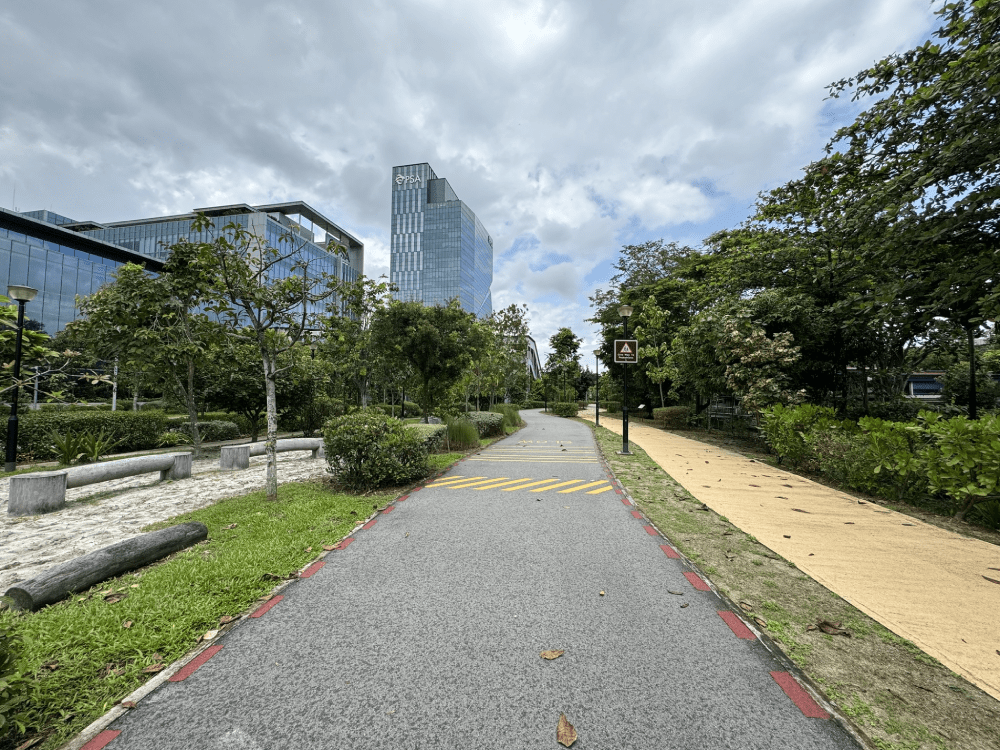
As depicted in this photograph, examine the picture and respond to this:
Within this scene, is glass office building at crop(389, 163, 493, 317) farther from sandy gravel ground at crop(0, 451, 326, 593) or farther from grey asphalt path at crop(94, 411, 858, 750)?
grey asphalt path at crop(94, 411, 858, 750)

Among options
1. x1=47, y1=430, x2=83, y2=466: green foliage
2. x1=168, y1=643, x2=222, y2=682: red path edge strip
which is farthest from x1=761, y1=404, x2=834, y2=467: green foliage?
x1=47, y1=430, x2=83, y2=466: green foliage

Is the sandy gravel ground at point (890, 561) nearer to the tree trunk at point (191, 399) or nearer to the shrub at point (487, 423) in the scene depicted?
the shrub at point (487, 423)

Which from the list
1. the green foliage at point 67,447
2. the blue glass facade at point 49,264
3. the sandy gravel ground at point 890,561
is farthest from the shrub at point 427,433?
the blue glass facade at point 49,264

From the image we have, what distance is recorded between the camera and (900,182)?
22.3 feet

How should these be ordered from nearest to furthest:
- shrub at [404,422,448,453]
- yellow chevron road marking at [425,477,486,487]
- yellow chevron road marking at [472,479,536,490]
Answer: yellow chevron road marking at [472,479,536,490] → yellow chevron road marking at [425,477,486,487] → shrub at [404,422,448,453]

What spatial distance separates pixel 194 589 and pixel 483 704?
2.64 meters

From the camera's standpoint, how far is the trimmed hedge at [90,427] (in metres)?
10.1

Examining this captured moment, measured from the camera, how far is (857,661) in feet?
8.70

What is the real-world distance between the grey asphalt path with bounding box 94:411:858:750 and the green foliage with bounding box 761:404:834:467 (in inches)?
276

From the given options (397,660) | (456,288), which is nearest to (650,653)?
(397,660)

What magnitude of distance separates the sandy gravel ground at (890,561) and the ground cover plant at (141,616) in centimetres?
484

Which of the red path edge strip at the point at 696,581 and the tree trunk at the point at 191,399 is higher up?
the tree trunk at the point at 191,399

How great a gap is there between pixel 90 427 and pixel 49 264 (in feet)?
169

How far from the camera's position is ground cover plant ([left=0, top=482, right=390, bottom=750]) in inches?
86.4
